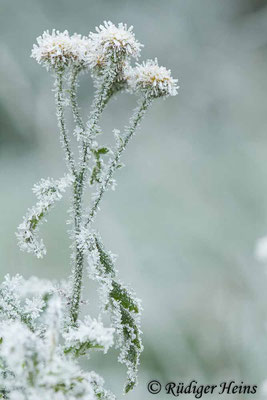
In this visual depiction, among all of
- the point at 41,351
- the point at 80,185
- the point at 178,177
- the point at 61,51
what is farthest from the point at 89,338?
the point at 178,177

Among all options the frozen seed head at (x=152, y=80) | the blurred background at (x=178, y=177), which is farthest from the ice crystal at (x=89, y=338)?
the blurred background at (x=178, y=177)

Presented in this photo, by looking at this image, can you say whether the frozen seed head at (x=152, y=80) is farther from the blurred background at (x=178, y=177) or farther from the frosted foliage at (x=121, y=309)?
the blurred background at (x=178, y=177)

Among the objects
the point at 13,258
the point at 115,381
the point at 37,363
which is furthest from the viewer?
the point at 13,258

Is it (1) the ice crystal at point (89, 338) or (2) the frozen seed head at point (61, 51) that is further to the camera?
(2) the frozen seed head at point (61, 51)

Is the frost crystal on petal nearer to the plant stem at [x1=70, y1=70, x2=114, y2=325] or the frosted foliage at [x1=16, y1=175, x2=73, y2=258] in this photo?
the plant stem at [x1=70, y1=70, x2=114, y2=325]

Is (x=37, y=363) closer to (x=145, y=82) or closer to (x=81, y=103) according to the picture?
(x=145, y=82)

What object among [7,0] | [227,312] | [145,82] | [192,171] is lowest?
[145,82]

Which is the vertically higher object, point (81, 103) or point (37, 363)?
point (81, 103)

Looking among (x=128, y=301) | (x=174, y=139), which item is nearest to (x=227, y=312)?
(x=174, y=139)
